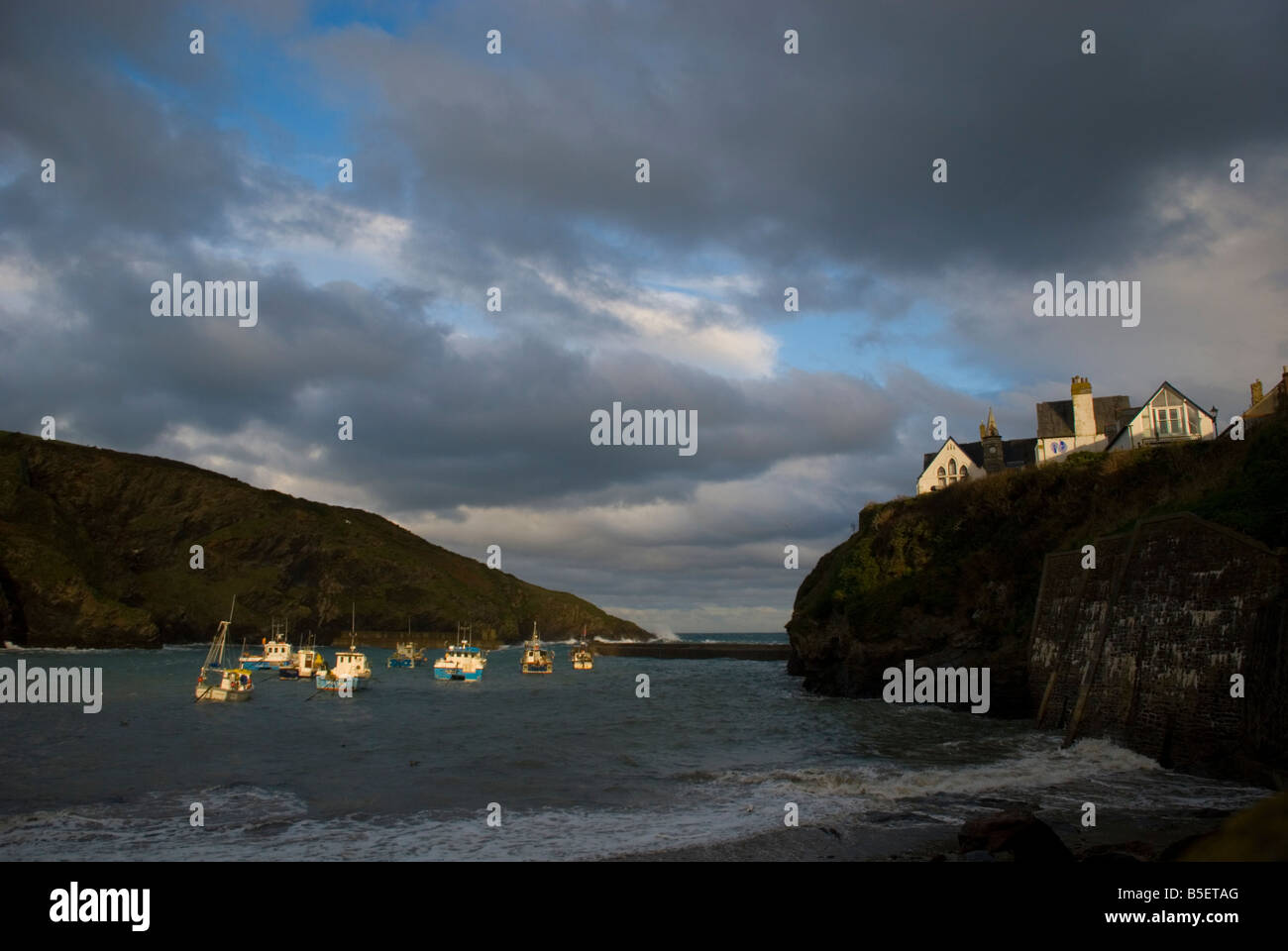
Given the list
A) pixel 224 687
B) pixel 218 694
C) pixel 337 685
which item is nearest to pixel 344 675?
pixel 337 685

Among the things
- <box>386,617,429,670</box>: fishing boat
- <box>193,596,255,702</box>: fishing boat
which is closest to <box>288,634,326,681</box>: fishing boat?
<box>193,596,255,702</box>: fishing boat

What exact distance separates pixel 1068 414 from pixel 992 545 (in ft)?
62.9

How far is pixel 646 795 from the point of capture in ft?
77.7

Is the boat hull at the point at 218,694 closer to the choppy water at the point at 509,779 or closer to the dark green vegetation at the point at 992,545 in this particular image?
the choppy water at the point at 509,779

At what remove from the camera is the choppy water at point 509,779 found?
18.7m

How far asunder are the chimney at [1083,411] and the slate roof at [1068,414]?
0.49 m

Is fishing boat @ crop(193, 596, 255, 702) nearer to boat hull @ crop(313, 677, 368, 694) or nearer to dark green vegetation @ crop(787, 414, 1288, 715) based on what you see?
boat hull @ crop(313, 677, 368, 694)

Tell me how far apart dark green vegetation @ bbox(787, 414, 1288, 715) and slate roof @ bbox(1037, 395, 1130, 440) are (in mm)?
12746

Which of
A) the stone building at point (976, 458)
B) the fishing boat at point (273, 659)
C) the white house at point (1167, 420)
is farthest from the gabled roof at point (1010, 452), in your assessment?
the fishing boat at point (273, 659)

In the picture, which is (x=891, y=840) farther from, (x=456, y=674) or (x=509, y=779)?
(x=456, y=674)

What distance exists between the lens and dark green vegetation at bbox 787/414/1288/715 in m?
31.9
